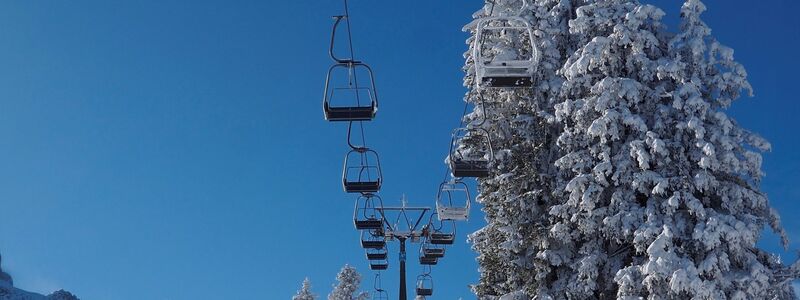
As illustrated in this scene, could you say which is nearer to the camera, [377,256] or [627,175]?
[627,175]

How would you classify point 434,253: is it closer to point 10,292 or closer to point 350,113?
point 350,113

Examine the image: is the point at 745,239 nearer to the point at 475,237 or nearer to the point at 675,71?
the point at 675,71

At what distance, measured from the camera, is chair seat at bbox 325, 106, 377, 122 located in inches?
517

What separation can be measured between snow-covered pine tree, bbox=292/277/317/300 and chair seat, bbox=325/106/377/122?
43.5 meters

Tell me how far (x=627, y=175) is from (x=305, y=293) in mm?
40609

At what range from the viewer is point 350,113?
13.2 meters

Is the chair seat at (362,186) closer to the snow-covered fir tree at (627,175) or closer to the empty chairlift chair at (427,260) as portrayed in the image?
the snow-covered fir tree at (627,175)

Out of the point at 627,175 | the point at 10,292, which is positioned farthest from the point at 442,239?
the point at 10,292

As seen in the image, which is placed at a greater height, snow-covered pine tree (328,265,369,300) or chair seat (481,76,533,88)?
snow-covered pine tree (328,265,369,300)

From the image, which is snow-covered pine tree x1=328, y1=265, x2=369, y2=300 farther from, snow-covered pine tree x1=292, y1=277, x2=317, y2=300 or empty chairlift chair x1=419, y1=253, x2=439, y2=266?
empty chairlift chair x1=419, y1=253, x2=439, y2=266

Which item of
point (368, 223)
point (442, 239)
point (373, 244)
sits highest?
point (373, 244)

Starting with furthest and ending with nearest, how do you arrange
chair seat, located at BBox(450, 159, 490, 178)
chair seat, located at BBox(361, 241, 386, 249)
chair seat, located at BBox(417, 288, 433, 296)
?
1. chair seat, located at BBox(417, 288, 433, 296)
2. chair seat, located at BBox(361, 241, 386, 249)
3. chair seat, located at BBox(450, 159, 490, 178)

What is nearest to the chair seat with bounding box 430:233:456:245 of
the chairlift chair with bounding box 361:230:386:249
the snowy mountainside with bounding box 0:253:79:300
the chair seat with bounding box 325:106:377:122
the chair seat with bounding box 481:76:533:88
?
the chairlift chair with bounding box 361:230:386:249

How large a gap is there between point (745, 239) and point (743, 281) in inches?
34.2
